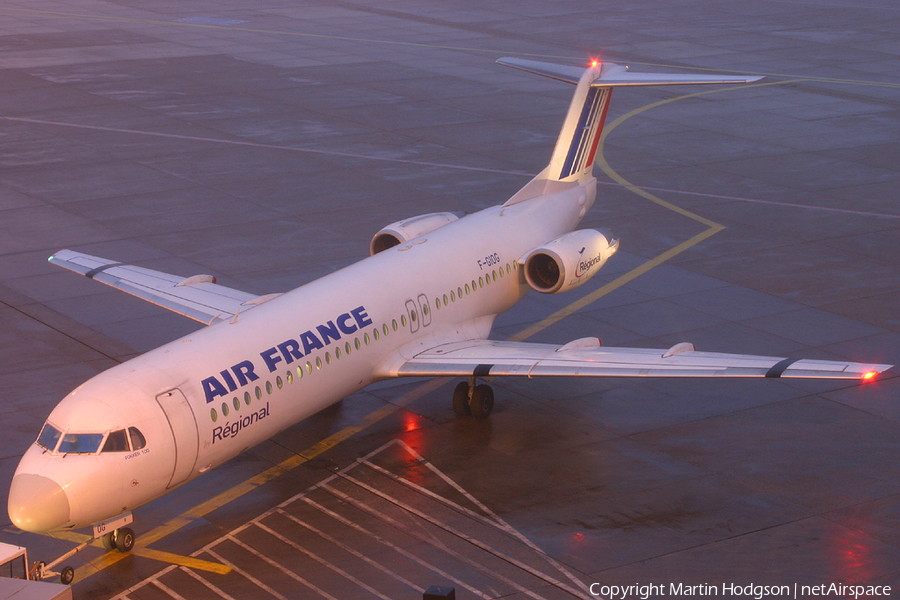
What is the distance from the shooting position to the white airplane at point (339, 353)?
1855 centimetres

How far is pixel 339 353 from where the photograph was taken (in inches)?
875

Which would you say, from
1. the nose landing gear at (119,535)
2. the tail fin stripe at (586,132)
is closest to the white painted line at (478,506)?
the nose landing gear at (119,535)

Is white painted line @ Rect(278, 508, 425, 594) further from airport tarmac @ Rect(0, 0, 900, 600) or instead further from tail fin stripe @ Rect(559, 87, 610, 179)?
tail fin stripe @ Rect(559, 87, 610, 179)

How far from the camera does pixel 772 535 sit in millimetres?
19875

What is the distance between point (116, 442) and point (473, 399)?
8.26 metres

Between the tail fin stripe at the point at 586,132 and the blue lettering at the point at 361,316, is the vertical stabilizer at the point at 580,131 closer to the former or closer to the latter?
the tail fin stripe at the point at 586,132

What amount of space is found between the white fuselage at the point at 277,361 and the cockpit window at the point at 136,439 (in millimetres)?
66

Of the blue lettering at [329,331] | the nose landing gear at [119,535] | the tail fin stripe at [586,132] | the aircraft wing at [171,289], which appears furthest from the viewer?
the tail fin stripe at [586,132]

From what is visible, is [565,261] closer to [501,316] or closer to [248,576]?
[501,316]

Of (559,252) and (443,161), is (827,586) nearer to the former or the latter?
(559,252)

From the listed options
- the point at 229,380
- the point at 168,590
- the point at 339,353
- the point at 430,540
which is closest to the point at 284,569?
the point at 168,590

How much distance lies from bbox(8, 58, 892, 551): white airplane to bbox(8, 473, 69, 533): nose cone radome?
22 millimetres

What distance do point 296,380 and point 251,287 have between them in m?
10.7

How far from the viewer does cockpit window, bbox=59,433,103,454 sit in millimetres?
18406
